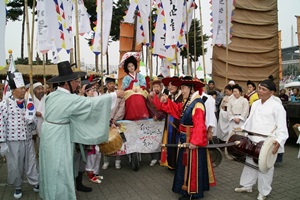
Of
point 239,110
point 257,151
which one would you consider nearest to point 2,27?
point 257,151

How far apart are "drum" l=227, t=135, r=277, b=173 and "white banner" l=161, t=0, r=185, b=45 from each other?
3.47 metres

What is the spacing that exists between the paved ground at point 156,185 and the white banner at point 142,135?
0.51 meters

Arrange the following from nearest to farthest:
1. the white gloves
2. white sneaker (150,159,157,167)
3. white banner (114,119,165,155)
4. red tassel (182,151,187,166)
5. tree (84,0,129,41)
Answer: red tassel (182,151,187,166) < the white gloves < white banner (114,119,165,155) < white sneaker (150,159,157,167) < tree (84,0,129,41)

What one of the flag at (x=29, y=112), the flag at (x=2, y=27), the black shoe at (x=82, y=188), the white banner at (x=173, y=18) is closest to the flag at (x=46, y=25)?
the flag at (x=2, y=27)

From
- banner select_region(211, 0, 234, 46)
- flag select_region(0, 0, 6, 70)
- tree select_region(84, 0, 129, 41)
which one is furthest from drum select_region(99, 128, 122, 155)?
tree select_region(84, 0, 129, 41)

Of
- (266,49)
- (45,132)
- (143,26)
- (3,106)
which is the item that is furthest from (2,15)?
(266,49)

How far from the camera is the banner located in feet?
27.0

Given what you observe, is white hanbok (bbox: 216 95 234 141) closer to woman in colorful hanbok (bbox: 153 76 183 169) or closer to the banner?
the banner

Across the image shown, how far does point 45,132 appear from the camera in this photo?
3.18m

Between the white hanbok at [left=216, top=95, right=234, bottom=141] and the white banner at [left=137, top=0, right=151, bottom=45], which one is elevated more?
the white banner at [left=137, top=0, right=151, bottom=45]

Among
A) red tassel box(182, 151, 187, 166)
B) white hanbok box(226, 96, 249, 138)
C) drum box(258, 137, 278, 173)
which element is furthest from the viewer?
white hanbok box(226, 96, 249, 138)

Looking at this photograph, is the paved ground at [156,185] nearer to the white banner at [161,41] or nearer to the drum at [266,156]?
the drum at [266,156]

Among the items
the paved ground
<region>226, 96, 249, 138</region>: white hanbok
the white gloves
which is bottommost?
the paved ground

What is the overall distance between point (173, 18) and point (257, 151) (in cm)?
426
